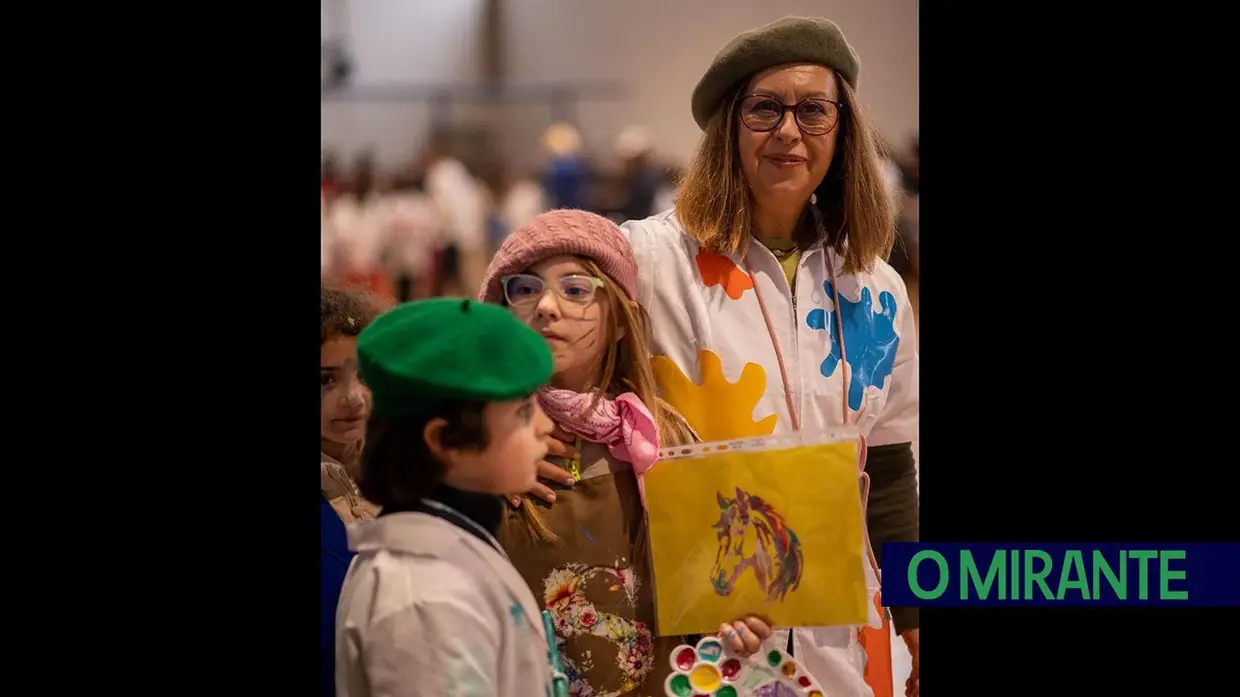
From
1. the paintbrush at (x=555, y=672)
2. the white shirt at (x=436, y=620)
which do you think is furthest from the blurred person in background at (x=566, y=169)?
the paintbrush at (x=555, y=672)

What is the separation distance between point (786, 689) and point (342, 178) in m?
1.35

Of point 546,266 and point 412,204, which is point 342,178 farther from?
point 546,266

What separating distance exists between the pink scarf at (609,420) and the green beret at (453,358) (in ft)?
0.51

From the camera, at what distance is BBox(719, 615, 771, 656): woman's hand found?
109 inches

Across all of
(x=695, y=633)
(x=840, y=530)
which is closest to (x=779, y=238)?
(x=840, y=530)

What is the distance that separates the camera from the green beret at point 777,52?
274 cm

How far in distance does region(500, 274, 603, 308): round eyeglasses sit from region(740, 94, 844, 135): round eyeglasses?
45 cm

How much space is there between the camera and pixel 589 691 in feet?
8.83

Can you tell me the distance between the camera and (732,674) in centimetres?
278
